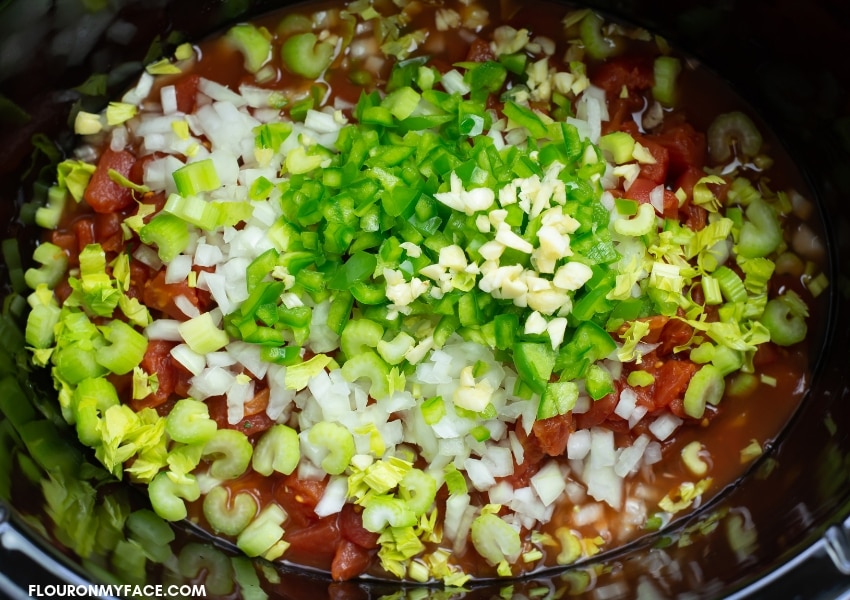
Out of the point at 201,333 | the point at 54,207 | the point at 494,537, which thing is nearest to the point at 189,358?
the point at 201,333

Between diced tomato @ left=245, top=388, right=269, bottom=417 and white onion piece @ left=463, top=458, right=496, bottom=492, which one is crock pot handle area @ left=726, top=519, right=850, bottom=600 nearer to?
white onion piece @ left=463, top=458, right=496, bottom=492

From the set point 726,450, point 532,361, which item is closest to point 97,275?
point 532,361

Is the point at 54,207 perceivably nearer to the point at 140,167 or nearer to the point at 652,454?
the point at 140,167

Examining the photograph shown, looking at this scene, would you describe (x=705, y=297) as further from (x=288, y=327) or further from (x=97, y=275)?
(x=97, y=275)

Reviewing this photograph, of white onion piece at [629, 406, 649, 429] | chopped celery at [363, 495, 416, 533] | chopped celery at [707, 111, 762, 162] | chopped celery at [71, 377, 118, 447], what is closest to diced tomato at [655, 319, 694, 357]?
white onion piece at [629, 406, 649, 429]

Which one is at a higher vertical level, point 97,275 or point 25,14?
point 25,14

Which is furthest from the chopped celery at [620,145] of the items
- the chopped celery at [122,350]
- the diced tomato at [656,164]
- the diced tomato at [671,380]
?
the chopped celery at [122,350]

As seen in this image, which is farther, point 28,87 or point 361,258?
point 28,87
